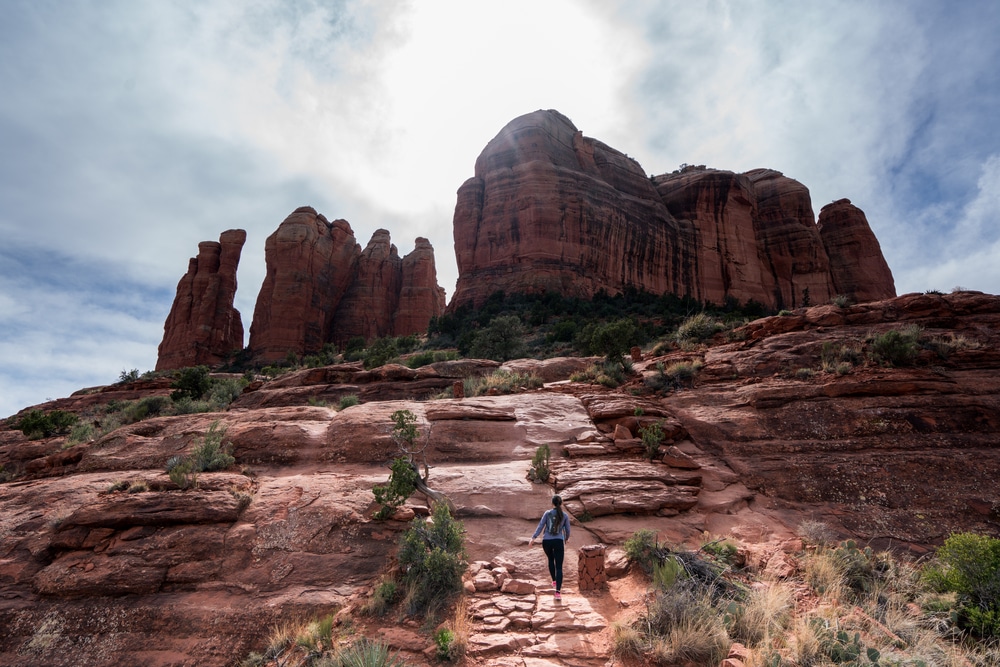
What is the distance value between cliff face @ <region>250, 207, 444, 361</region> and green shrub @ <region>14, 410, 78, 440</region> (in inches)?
1156

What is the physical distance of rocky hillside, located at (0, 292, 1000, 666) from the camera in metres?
6.57

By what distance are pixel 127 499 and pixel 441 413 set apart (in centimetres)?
650

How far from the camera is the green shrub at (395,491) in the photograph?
8.22 meters

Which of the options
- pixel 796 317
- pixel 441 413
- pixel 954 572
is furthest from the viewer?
pixel 796 317

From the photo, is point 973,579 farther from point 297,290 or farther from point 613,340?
point 297,290

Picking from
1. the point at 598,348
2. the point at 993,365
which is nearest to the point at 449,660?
the point at 993,365

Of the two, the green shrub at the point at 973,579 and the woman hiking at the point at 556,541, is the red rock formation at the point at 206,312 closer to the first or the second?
the woman hiking at the point at 556,541

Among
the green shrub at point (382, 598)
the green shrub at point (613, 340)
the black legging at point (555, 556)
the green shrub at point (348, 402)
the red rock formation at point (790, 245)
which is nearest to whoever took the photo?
the green shrub at point (382, 598)

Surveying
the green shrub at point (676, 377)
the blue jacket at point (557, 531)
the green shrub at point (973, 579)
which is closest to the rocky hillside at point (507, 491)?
the green shrub at point (676, 377)

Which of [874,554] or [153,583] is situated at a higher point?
[874,554]

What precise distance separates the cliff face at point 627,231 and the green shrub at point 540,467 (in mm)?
31752

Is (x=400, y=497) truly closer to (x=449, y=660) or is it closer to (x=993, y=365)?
(x=449, y=660)

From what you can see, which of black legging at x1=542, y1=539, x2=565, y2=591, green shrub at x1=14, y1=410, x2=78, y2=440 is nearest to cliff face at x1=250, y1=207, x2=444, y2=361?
green shrub at x1=14, y1=410, x2=78, y2=440

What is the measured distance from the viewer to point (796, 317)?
14.8 meters
